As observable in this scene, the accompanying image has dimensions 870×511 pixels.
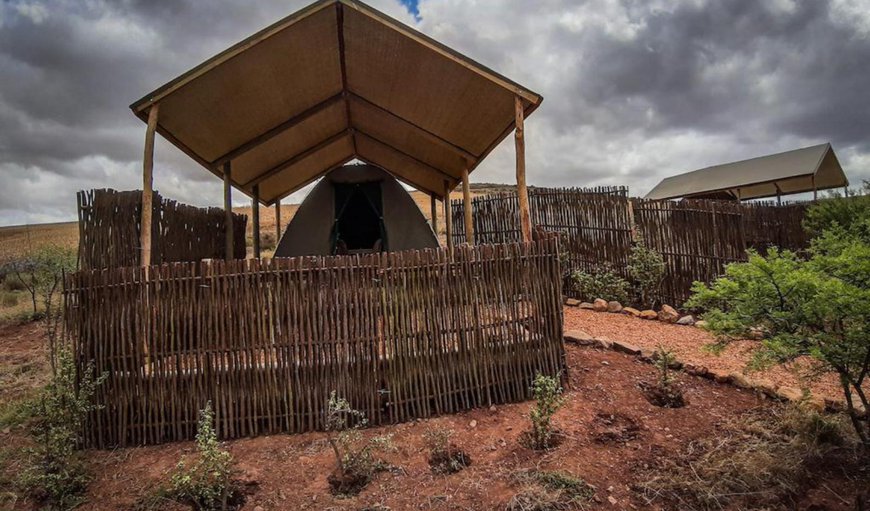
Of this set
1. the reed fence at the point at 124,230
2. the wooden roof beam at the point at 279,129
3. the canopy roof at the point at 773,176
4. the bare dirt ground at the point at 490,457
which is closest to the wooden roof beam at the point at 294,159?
the wooden roof beam at the point at 279,129

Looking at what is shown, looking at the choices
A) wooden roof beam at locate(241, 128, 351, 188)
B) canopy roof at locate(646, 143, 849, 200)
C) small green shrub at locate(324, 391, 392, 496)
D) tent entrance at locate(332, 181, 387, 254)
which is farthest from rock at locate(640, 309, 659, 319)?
canopy roof at locate(646, 143, 849, 200)

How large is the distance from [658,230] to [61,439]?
900 centimetres

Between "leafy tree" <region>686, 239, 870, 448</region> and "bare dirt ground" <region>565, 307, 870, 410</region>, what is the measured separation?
42 centimetres

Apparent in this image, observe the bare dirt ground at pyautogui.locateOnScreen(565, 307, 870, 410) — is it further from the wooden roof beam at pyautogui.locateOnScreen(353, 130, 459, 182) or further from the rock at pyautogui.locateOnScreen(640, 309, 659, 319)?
the wooden roof beam at pyautogui.locateOnScreen(353, 130, 459, 182)

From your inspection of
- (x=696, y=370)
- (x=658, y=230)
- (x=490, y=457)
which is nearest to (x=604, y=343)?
(x=696, y=370)

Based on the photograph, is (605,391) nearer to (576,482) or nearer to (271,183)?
(576,482)

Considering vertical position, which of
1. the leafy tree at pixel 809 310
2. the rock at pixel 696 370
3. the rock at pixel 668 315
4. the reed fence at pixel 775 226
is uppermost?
the reed fence at pixel 775 226

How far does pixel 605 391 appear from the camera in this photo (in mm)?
4801

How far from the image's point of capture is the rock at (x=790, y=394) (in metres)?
4.34

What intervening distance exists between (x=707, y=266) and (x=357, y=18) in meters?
7.36

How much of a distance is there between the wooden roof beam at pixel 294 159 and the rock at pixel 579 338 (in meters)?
6.23

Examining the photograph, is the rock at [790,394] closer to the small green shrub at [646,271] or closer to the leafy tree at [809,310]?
the leafy tree at [809,310]

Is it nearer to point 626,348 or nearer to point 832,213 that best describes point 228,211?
point 626,348

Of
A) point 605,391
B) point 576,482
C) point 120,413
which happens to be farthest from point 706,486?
point 120,413
